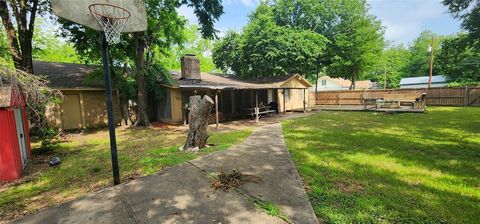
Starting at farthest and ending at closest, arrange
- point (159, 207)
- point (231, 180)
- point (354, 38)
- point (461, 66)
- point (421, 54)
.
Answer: point (421, 54) < point (461, 66) < point (354, 38) < point (231, 180) < point (159, 207)

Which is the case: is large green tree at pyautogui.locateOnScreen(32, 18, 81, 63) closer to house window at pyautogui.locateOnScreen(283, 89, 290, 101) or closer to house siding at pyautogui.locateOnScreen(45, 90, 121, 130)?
house siding at pyautogui.locateOnScreen(45, 90, 121, 130)

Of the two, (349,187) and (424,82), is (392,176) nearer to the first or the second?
(349,187)

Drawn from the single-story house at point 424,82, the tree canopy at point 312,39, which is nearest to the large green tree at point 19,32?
the tree canopy at point 312,39

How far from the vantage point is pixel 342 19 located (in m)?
23.8

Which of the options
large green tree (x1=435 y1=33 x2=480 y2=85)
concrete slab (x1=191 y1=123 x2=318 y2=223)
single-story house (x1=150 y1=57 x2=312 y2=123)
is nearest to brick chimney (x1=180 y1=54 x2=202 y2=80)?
single-story house (x1=150 y1=57 x2=312 y2=123)

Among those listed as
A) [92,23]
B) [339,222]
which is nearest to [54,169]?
[92,23]

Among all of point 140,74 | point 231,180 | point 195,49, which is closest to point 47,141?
point 140,74

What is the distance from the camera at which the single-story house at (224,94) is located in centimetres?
1324

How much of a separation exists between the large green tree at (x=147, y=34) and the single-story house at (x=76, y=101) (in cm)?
167

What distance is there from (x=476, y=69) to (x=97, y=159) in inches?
1615

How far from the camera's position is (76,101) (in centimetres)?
1252

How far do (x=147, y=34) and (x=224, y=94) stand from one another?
599 cm

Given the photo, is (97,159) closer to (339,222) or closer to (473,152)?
(339,222)

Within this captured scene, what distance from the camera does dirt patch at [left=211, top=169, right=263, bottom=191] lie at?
4.11 m
